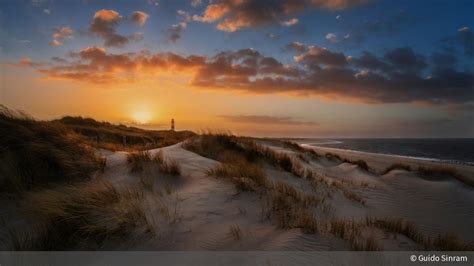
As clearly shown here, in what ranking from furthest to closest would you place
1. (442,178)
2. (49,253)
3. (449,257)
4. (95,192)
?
(442,178), (95,192), (449,257), (49,253)

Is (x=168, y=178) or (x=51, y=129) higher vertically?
(x=51, y=129)

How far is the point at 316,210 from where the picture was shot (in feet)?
17.9

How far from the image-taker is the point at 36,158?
6.03 metres

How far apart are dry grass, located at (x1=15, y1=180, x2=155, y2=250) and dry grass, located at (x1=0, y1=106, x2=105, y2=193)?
1.42 m

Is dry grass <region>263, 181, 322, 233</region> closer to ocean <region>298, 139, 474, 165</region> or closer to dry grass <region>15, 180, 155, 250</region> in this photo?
dry grass <region>15, 180, 155, 250</region>

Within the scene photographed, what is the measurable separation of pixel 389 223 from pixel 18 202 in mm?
6143

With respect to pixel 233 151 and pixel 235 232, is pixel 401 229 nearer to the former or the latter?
pixel 235 232

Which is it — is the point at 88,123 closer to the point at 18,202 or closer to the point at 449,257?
the point at 18,202

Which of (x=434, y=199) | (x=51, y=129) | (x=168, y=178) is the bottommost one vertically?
(x=434, y=199)

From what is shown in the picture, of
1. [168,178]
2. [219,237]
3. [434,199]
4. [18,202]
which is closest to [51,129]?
[18,202]

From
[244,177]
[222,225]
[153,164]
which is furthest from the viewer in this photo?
[153,164]

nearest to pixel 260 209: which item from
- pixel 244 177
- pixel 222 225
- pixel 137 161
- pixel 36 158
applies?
pixel 222 225

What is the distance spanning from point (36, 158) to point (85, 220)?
10.4ft

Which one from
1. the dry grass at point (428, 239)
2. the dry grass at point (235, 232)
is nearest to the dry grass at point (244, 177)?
the dry grass at point (235, 232)
